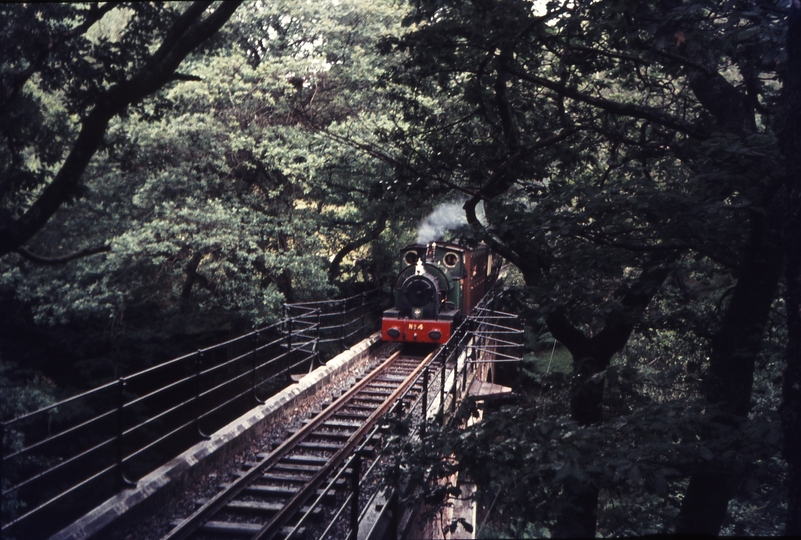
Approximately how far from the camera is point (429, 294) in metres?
13.0

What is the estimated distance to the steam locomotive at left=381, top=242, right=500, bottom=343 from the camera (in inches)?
493

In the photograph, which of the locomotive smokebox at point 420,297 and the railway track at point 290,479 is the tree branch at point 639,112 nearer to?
the railway track at point 290,479

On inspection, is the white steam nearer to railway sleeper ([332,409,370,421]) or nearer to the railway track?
the railway track

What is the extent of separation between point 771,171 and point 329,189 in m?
10.7

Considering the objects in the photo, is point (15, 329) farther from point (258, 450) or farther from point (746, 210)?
point (746, 210)

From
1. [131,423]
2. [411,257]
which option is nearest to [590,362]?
[411,257]

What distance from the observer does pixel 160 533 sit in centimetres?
455

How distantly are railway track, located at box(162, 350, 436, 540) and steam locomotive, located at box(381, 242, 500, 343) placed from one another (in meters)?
3.58

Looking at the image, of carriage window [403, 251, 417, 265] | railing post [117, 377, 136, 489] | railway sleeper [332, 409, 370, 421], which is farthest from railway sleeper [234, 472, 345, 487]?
carriage window [403, 251, 417, 265]

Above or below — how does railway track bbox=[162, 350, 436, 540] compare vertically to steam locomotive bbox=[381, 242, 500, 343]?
below

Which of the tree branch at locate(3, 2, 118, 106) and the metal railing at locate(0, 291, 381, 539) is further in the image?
the metal railing at locate(0, 291, 381, 539)

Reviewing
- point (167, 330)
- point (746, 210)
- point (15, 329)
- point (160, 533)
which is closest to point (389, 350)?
point (167, 330)

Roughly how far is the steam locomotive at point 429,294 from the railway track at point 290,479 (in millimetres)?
3575

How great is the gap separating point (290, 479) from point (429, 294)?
7.53 metres
